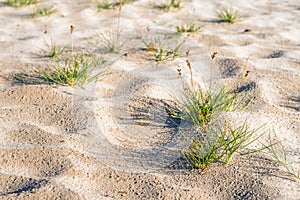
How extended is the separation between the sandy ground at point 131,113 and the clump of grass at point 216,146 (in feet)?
0.15

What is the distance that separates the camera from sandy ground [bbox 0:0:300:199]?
158 cm

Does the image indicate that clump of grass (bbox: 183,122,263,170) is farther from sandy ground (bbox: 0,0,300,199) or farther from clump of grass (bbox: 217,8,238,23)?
clump of grass (bbox: 217,8,238,23)

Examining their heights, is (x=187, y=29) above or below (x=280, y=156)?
above

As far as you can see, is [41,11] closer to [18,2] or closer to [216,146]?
[18,2]

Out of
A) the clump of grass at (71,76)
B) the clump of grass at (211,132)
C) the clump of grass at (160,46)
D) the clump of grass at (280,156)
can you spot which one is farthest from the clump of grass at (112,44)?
the clump of grass at (280,156)

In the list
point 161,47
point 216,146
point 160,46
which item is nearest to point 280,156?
point 216,146

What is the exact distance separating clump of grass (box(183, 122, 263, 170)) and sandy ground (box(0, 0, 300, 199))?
1.8 inches

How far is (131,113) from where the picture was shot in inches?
81.2

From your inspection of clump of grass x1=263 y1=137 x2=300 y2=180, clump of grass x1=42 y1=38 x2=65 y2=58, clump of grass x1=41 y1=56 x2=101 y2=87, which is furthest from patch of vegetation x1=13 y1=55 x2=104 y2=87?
clump of grass x1=263 y1=137 x2=300 y2=180

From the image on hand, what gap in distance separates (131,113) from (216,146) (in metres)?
0.53

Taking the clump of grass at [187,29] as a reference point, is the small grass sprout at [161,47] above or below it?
below

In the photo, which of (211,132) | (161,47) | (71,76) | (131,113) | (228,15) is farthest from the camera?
(228,15)

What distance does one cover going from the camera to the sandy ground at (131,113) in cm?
158

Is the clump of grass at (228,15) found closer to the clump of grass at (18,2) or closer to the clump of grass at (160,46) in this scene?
the clump of grass at (160,46)
